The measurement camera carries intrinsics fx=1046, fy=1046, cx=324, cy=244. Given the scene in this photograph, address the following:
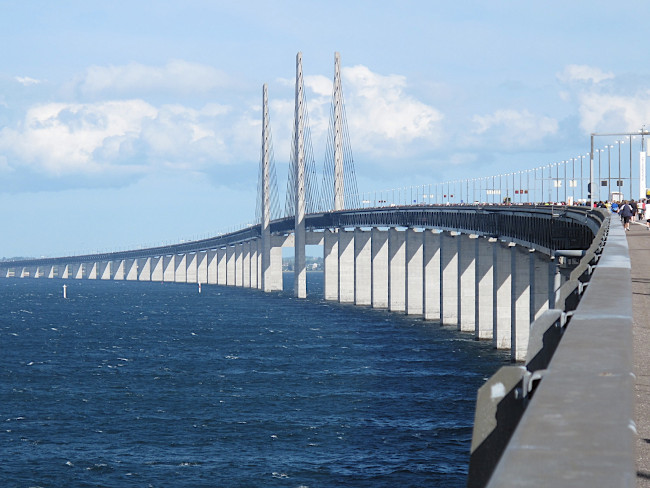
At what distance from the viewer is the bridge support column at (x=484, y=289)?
3967 inches

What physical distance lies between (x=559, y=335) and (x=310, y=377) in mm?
64557

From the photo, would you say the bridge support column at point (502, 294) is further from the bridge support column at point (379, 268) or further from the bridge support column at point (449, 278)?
the bridge support column at point (379, 268)

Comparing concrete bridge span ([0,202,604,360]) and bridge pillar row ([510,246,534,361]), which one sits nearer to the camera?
concrete bridge span ([0,202,604,360])

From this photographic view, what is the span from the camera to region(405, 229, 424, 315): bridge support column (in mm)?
135000

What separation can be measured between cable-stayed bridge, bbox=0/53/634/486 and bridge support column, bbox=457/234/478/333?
0.49 feet

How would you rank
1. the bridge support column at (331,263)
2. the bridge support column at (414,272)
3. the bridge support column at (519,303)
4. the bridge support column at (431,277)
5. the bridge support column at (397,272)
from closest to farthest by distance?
the bridge support column at (519,303) → the bridge support column at (431,277) → the bridge support column at (414,272) → the bridge support column at (397,272) → the bridge support column at (331,263)

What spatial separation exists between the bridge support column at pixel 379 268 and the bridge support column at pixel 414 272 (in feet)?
36.6

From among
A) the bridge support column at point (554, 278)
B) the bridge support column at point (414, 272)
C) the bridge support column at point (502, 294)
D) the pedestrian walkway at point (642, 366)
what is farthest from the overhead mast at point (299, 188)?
the pedestrian walkway at point (642, 366)

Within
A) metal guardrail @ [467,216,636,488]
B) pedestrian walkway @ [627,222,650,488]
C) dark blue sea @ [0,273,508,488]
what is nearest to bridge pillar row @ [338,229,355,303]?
dark blue sea @ [0,273,508,488]

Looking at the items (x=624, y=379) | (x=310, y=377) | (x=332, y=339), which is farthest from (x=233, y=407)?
(x=624, y=379)

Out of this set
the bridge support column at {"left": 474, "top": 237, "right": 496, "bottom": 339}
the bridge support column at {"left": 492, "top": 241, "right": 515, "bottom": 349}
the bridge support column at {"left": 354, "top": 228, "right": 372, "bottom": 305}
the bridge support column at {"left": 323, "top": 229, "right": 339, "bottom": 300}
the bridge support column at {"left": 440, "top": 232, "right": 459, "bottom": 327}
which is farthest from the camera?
the bridge support column at {"left": 323, "top": 229, "right": 339, "bottom": 300}

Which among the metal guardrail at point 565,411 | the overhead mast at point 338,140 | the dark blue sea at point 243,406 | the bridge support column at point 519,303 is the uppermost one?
the overhead mast at point 338,140

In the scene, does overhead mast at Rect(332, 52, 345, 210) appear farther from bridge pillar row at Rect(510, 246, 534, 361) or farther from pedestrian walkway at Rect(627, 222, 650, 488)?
pedestrian walkway at Rect(627, 222, 650, 488)

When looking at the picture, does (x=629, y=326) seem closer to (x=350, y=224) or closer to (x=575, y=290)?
(x=575, y=290)
